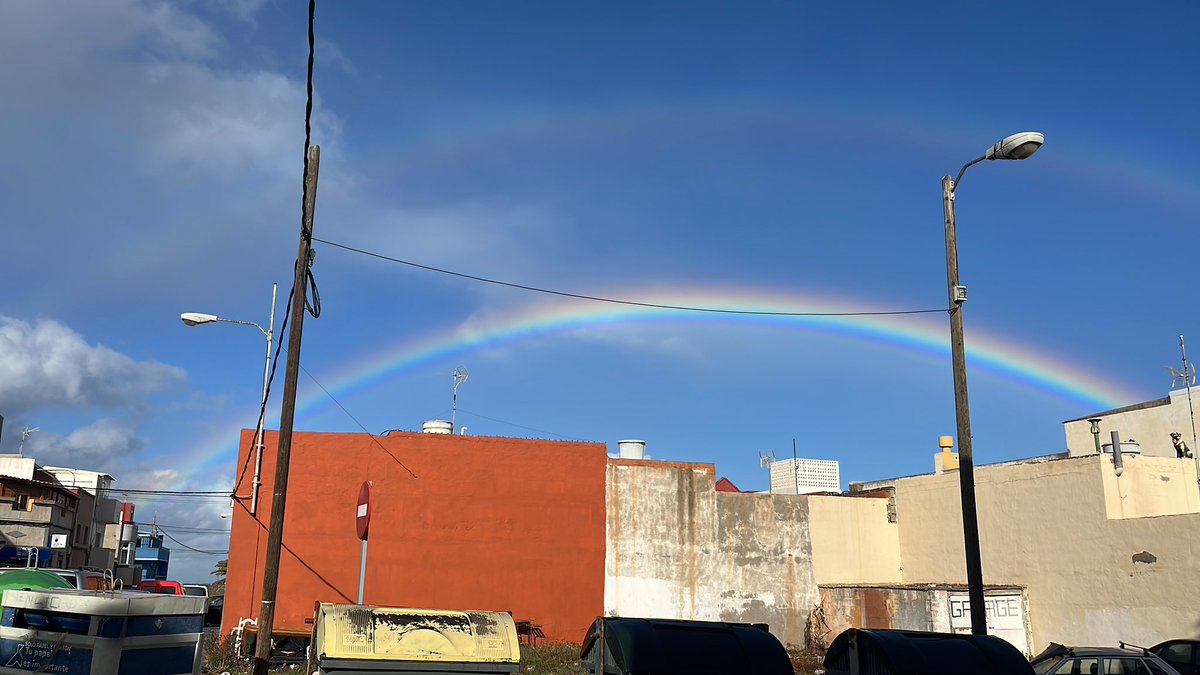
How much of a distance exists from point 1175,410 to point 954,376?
3193 centimetres

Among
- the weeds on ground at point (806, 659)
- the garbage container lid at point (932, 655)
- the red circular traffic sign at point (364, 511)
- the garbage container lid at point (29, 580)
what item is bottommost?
the weeds on ground at point (806, 659)

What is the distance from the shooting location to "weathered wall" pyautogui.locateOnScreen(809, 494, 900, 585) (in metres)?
29.5

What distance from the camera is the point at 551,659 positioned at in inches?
899

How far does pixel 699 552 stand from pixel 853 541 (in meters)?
5.50

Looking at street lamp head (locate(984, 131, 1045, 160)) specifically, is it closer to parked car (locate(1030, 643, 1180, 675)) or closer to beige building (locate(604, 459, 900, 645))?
parked car (locate(1030, 643, 1180, 675))

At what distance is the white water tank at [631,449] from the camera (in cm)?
2922

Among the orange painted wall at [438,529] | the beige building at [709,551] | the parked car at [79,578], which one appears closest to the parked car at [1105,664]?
the beige building at [709,551]

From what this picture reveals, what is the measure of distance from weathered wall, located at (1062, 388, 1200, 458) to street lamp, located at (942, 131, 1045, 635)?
27765 millimetres

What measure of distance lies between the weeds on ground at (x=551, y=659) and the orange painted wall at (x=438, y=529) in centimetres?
144

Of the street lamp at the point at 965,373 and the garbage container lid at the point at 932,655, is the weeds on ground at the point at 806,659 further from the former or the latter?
the garbage container lid at the point at 932,655

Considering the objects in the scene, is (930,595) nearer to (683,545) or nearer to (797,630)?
(797,630)

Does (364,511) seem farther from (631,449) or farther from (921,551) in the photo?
(921,551)

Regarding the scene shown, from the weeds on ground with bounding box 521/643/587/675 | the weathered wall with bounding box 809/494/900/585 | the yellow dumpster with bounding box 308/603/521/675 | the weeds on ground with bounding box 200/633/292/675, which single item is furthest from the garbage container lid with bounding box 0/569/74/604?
the weathered wall with bounding box 809/494/900/585

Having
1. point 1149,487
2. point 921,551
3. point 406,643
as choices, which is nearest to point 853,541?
point 921,551
